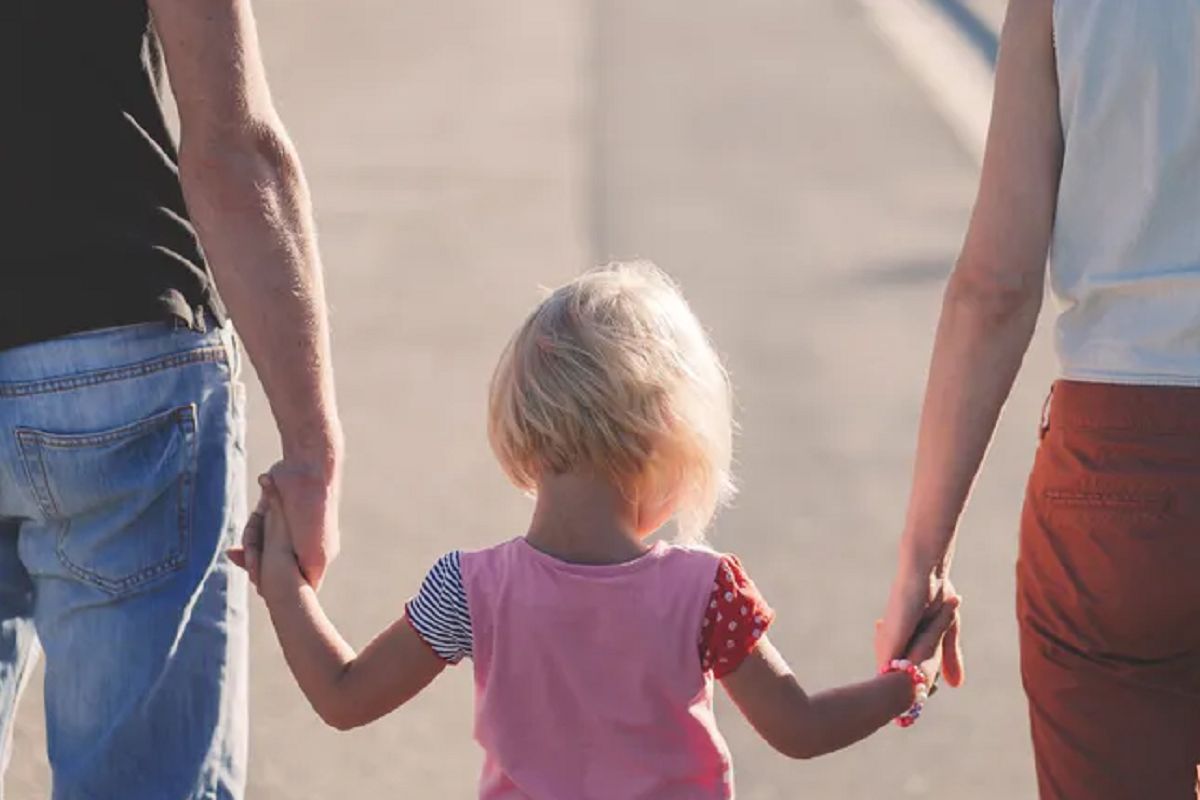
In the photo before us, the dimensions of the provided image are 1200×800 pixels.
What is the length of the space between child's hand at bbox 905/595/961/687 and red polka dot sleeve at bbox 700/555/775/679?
39 centimetres

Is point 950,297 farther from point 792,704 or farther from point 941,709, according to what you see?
point 941,709

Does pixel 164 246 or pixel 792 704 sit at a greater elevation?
pixel 164 246

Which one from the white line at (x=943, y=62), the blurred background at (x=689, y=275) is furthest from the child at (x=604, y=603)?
the white line at (x=943, y=62)

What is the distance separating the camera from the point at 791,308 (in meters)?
7.99

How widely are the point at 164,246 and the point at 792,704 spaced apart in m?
0.90

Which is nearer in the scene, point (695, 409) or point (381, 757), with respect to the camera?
point (695, 409)

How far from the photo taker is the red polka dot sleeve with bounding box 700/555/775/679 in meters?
2.48

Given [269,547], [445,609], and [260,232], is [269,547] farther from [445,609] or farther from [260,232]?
[260,232]

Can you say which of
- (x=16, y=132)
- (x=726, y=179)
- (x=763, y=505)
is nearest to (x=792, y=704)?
(x=16, y=132)

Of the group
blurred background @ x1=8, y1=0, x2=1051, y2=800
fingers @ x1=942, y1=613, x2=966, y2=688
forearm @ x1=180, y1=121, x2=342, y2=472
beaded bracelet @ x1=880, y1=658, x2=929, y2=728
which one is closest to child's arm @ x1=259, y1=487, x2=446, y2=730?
forearm @ x1=180, y1=121, x2=342, y2=472

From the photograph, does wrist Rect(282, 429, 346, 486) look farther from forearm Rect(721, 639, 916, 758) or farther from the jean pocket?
forearm Rect(721, 639, 916, 758)

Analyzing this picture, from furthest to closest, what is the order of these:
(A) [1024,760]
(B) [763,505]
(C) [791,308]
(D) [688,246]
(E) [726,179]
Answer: (E) [726,179] < (D) [688,246] < (C) [791,308] < (B) [763,505] < (A) [1024,760]

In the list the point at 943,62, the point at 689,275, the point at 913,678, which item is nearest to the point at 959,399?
the point at 913,678

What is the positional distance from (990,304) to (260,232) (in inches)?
34.9
